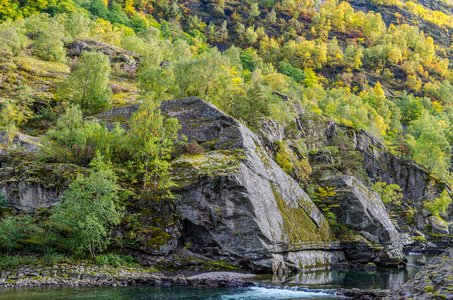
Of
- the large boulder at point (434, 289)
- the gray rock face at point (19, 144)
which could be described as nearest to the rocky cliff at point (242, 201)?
the gray rock face at point (19, 144)

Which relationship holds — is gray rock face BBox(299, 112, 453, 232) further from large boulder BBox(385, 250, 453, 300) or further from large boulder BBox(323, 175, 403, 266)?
large boulder BBox(385, 250, 453, 300)

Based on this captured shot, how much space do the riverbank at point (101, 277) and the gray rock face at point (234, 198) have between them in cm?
440

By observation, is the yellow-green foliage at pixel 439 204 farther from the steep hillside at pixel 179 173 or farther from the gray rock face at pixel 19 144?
the gray rock face at pixel 19 144

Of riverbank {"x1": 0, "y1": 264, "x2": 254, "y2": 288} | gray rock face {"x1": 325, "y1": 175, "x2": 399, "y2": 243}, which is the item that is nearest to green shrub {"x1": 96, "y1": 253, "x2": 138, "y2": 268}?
riverbank {"x1": 0, "y1": 264, "x2": 254, "y2": 288}

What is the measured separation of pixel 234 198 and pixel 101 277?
15242 mm

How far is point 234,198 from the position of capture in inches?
1447

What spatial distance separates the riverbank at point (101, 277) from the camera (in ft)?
88.4

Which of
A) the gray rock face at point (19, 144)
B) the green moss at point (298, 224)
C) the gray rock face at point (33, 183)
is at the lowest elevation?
the green moss at point (298, 224)

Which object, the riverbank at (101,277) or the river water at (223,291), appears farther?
the riverbank at (101,277)

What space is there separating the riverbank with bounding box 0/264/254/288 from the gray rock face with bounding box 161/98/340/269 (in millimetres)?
4398

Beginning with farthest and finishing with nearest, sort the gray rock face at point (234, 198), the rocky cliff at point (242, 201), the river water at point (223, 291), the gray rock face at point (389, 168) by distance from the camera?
1. the gray rock face at point (389, 168)
2. the gray rock face at point (234, 198)
3. the rocky cliff at point (242, 201)
4. the river water at point (223, 291)

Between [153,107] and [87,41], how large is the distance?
50209 mm

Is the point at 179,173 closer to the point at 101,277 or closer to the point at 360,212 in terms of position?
the point at 101,277

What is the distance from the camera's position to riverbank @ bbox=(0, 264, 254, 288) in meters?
27.0
